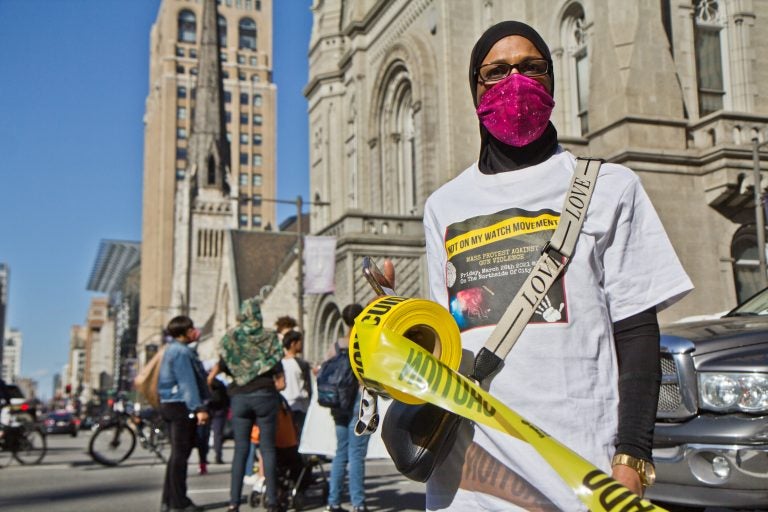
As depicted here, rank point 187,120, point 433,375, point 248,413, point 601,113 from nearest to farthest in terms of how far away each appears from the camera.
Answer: point 433,375, point 248,413, point 601,113, point 187,120

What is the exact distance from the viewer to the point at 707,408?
5.30 meters

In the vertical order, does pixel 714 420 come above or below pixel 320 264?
below

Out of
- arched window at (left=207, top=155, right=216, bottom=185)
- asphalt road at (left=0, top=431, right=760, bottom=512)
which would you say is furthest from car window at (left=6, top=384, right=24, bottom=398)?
arched window at (left=207, top=155, right=216, bottom=185)

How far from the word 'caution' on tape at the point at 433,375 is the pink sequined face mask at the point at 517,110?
0.55 metres

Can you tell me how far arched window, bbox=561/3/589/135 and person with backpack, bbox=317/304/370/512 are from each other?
1483 centimetres

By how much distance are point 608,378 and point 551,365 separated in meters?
0.17

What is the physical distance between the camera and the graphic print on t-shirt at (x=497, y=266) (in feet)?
7.29

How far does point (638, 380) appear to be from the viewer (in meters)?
2.15

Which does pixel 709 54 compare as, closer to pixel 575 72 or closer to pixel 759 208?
pixel 575 72

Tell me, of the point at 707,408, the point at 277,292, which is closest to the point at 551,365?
the point at 707,408

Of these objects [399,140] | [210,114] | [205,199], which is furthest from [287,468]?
[210,114]

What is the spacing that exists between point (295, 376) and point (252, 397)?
2.39 meters

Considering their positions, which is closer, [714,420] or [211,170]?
[714,420]

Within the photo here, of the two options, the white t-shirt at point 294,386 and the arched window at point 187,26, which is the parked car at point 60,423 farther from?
the arched window at point 187,26
